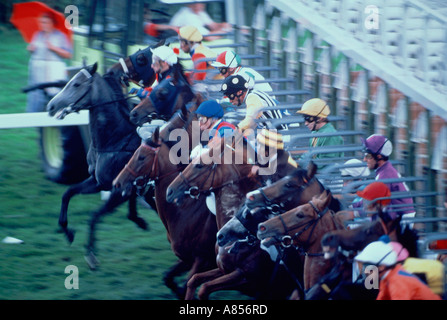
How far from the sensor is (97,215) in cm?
1053

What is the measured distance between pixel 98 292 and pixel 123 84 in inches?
117

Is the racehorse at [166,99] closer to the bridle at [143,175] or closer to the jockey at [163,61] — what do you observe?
the jockey at [163,61]

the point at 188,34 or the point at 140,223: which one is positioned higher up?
the point at 188,34

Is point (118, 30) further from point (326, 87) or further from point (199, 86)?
point (326, 87)

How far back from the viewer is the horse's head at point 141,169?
373 inches

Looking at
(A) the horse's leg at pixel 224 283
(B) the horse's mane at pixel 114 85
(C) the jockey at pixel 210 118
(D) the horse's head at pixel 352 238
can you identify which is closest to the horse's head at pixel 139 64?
(B) the horse's mane at pixel 114 85

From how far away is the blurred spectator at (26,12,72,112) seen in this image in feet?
43.3

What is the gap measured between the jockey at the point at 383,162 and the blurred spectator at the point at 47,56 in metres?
5.64

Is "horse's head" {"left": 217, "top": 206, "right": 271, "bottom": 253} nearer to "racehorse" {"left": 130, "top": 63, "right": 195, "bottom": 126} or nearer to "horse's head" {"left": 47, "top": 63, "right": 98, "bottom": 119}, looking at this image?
"racehorse" {"left": 130, "top": 63, "right": 195, "bottom": 126}

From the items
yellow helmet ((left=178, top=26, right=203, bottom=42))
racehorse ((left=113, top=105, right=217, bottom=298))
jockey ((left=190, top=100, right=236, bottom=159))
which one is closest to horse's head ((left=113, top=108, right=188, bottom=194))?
racehorse ((left=113, top=105, right=217, bottom=298))

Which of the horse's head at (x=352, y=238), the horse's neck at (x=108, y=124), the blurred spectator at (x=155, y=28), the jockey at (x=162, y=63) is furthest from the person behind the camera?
the blurred spectator at (x=155, y=28)

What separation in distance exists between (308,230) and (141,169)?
2426 millimetres

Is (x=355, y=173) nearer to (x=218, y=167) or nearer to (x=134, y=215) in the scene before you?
(x=218, y=167)

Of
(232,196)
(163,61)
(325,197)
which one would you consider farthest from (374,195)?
(163,61)
